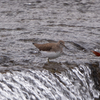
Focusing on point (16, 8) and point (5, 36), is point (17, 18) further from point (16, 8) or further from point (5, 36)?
point (5, 36)

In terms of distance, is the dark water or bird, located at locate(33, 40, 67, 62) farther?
bird, located at locate(33, 40, 67, 62)

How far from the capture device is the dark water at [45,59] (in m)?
6.81

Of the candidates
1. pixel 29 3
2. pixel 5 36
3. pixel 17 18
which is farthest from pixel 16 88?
pixel 29 3

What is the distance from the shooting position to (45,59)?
8562 millimetres

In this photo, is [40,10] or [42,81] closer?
[42,81]

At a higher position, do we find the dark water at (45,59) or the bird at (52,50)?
the bird at (52,50)

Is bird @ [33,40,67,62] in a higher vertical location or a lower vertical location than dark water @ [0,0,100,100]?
higher

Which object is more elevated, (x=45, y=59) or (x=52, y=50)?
(x=52, y=50)

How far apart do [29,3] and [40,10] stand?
2.01 meters

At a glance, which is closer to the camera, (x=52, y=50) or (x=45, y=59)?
(x=52, y=50)

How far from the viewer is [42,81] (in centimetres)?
704

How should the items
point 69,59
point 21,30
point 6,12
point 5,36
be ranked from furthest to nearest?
point 6,12 < point 21,30 < point 5,36 < point 69,59

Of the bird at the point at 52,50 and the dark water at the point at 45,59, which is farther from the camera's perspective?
the bird at the point at 52,50

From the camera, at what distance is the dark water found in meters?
6.81
